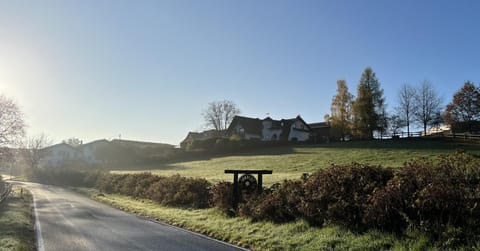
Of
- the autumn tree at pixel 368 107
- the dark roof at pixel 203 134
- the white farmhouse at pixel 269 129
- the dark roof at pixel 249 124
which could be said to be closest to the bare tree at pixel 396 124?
the autumn tree at pixel 368 107

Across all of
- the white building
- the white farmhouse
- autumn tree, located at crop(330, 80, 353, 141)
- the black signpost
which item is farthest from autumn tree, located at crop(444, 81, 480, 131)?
the white building

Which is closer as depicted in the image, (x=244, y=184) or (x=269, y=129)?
(x=244, y=184)

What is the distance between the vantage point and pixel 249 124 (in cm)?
8325

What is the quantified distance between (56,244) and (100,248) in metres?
1.73

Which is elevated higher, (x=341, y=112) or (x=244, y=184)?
(x=341, y=112)

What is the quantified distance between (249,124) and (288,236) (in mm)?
72613

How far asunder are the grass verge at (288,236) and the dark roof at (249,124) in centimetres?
6629

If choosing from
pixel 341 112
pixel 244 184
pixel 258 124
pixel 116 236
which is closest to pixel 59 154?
pixel 258 124

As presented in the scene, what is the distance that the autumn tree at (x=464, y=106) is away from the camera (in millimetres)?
69125

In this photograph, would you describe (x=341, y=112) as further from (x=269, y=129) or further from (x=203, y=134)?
(x=203, y=134)

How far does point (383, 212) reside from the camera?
9.16 m

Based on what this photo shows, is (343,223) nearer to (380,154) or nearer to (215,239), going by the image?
(215,239)

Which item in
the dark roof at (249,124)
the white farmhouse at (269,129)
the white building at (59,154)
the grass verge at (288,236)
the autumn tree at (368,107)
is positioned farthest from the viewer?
the white building at (59,154)

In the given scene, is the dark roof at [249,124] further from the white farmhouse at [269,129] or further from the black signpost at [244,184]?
the black signpost at [244,184]
